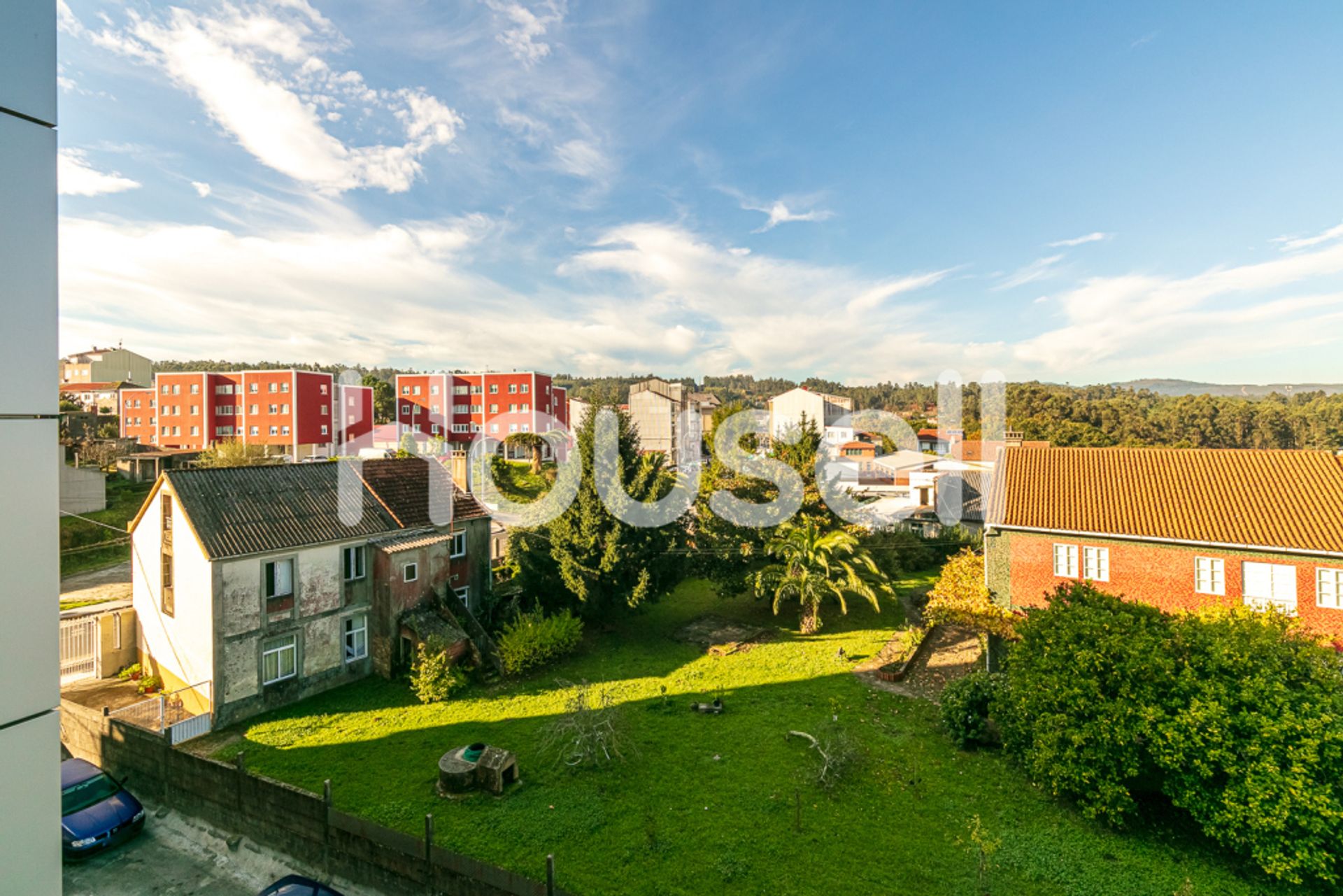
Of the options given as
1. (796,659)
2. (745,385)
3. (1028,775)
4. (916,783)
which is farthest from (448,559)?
(745,385)

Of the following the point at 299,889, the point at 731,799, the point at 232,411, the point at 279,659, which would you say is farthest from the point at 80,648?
the point at 232,411

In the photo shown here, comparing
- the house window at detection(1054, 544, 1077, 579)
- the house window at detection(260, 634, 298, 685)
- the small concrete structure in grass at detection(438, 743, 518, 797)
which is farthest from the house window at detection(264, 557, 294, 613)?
the house window at detection(1054, 544, 1077, 579)

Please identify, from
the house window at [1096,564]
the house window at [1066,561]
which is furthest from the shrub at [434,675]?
the house window at [1096,564]

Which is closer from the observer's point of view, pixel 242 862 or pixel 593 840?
pixel 593 840

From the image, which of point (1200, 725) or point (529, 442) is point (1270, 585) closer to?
point (1200, 725)

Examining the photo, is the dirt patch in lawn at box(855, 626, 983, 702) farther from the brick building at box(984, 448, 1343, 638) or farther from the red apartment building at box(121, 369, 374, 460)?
the red apartment building at box(121, 369, 374, 460)

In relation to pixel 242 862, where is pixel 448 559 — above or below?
above

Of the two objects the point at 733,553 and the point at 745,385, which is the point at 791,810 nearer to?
the point at 733,553
